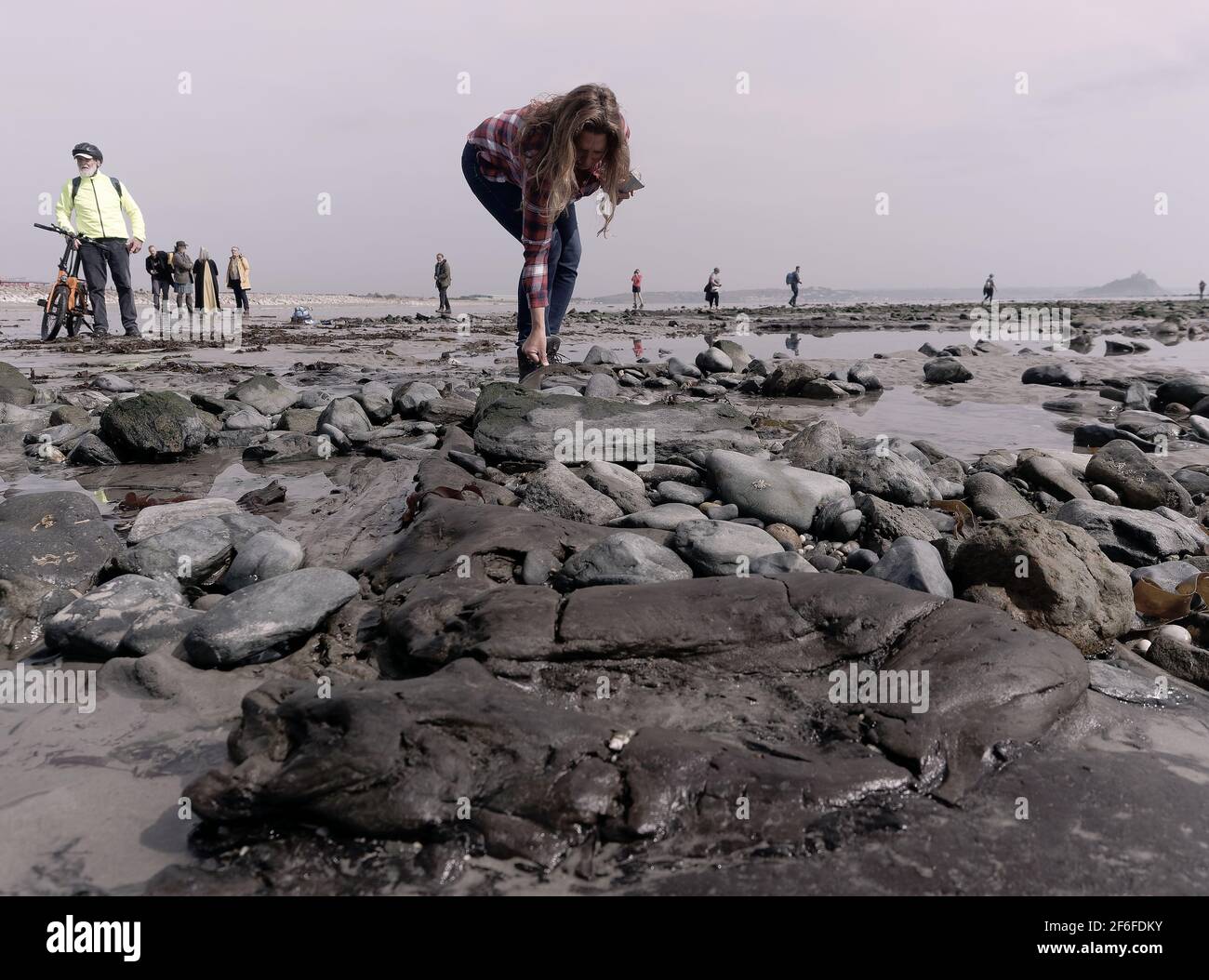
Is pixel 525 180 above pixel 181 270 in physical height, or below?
below

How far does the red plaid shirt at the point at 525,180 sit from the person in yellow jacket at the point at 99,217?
333 inches

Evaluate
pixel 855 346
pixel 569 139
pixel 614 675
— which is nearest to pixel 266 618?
pixel 614 675

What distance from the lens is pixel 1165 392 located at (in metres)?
7.74

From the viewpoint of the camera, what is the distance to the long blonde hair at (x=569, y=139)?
3980mm

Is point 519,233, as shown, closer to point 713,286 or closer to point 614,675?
point 614,675

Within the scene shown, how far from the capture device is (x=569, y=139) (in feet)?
13.3

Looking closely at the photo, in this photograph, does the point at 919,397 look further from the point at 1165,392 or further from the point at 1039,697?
the point at 1039,697

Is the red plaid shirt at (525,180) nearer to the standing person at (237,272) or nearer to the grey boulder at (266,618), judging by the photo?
the grey boulder at (266,618)

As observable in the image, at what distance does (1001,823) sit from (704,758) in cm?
60

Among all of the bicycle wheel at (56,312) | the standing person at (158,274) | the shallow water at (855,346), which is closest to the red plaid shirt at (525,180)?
the shallow water at (855,346)

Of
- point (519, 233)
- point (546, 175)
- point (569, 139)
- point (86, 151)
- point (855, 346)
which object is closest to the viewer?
point (569, 139)

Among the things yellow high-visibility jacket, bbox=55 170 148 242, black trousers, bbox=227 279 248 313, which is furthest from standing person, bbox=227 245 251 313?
yellow high-visibility jacket, bbox=55 170 148 242

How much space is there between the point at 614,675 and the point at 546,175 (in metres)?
3.17
